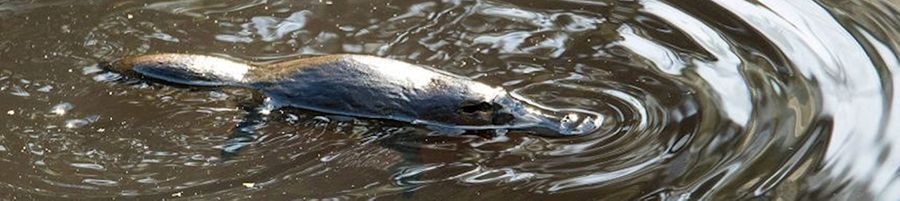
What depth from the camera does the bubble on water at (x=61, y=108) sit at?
424 cm

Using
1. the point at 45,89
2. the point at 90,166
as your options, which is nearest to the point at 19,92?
the point at 45,89

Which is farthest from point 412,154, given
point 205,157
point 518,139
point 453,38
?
point 453,38

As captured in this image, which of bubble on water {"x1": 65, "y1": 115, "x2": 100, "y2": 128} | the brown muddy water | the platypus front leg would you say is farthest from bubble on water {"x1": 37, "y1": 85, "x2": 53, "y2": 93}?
the platypus front leg

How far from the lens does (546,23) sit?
16.1 feet

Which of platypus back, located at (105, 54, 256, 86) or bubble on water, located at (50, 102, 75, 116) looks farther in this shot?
platypus back, located at (105, 54, 256, 86)

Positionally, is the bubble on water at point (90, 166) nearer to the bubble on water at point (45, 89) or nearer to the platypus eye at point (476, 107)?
the bubble on water at point (45, 89)

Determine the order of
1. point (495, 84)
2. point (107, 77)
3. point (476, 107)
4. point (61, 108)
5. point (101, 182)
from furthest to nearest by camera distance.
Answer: point (107, 77) < point (495, 84) < point (61, 108) < point (476, 107) < point (101, 182)

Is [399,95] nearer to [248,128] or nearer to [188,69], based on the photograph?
[248,128]

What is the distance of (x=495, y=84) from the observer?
439 centimetres

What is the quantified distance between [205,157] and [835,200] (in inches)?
69.8

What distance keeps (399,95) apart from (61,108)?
1073 mm

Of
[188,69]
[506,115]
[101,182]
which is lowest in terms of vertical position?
[101,182]

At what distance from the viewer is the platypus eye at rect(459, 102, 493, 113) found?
4.12 meters

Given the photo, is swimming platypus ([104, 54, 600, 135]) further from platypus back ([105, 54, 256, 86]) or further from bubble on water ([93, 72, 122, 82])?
bubble on water ([93, 72, 122, 82])
